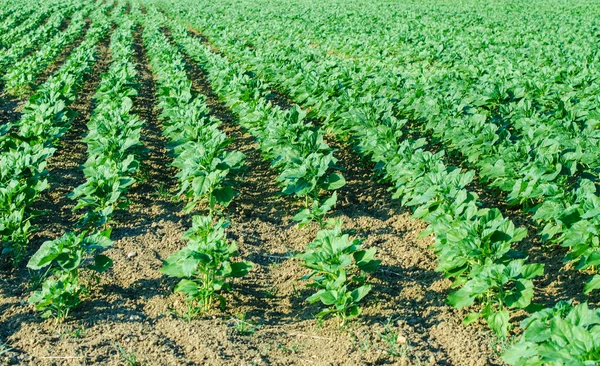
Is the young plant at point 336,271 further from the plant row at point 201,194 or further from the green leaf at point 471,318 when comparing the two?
the green leaf at point 471,318

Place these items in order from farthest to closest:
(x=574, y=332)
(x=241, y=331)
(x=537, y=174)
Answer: (x=537, y=174), (x=241, y=331), (x=574, y=332)

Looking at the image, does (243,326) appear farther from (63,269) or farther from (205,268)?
(63,269)

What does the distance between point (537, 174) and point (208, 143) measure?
3438mm

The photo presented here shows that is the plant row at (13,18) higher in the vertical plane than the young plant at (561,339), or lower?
lower

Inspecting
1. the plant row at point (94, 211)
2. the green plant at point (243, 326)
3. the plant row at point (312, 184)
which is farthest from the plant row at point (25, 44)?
the green plant at point (243, 326)

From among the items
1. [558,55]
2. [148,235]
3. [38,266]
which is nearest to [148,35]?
[558,55]

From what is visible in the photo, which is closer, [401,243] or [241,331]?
[241,331]

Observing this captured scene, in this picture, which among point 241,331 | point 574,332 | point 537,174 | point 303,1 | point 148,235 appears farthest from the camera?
point 303,1

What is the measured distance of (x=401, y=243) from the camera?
5.15 meters

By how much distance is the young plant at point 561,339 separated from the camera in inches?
101

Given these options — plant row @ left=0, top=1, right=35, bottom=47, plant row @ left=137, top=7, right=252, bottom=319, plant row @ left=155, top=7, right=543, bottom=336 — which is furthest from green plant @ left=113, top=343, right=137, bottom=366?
plant row @ left=0, top=1, right=35, bottom=47

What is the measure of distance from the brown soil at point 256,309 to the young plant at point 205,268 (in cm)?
15

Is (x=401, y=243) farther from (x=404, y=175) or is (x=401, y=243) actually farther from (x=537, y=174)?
(x=537, y=174)

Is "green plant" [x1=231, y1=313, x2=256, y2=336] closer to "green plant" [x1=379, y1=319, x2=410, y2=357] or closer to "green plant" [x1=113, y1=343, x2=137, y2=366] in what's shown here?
"green plant" [x1=113, y1=343, x2=137, y2=366]
